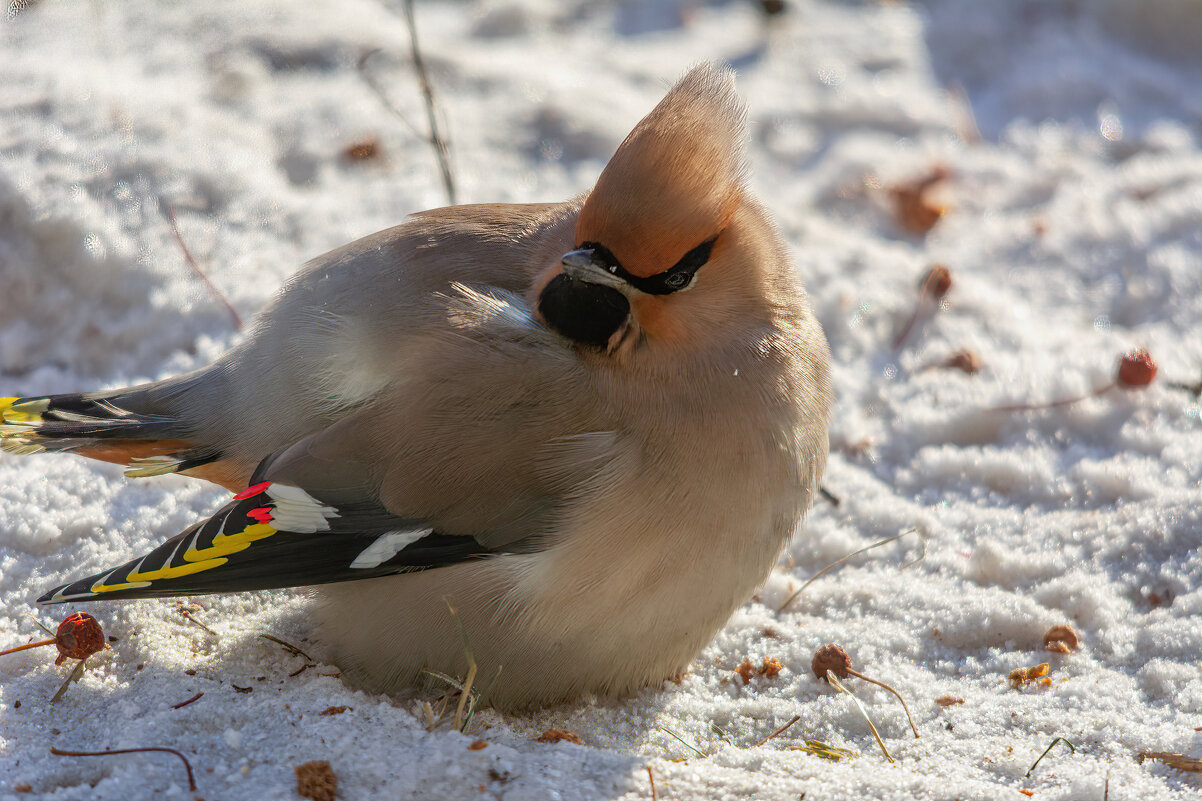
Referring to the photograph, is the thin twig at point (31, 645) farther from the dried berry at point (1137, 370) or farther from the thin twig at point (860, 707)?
the dried berry at point (1137, 370)

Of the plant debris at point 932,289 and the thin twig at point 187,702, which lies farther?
the plant debris at point 932,289

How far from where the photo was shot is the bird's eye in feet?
8.35

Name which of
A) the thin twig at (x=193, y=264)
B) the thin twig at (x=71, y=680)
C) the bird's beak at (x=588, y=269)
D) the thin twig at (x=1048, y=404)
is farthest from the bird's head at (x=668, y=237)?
the thin twig at (x=193, y=264)

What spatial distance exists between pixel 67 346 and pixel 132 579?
5.36ft

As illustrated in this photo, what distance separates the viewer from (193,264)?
4.00 meters

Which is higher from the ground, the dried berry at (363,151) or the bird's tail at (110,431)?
the dried berry at (363,151)

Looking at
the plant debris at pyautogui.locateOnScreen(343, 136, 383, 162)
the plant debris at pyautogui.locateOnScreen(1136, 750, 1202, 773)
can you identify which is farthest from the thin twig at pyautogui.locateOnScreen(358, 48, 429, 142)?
the plant debris at pyautogui.locateOnScreen(1136, 750, 1202, 773)

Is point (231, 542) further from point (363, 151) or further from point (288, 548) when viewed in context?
point (363, 151)

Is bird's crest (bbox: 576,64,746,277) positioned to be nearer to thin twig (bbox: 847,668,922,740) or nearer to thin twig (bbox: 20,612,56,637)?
thin twig (bbox: 847,668,922,740)

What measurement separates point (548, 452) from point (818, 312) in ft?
6.81

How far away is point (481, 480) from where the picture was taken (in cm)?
244

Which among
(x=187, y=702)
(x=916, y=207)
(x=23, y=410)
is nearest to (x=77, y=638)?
(x=187, y=702)

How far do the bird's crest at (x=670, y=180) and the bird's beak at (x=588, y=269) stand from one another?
1.5 inches

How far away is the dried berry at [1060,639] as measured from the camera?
286 centimetres
